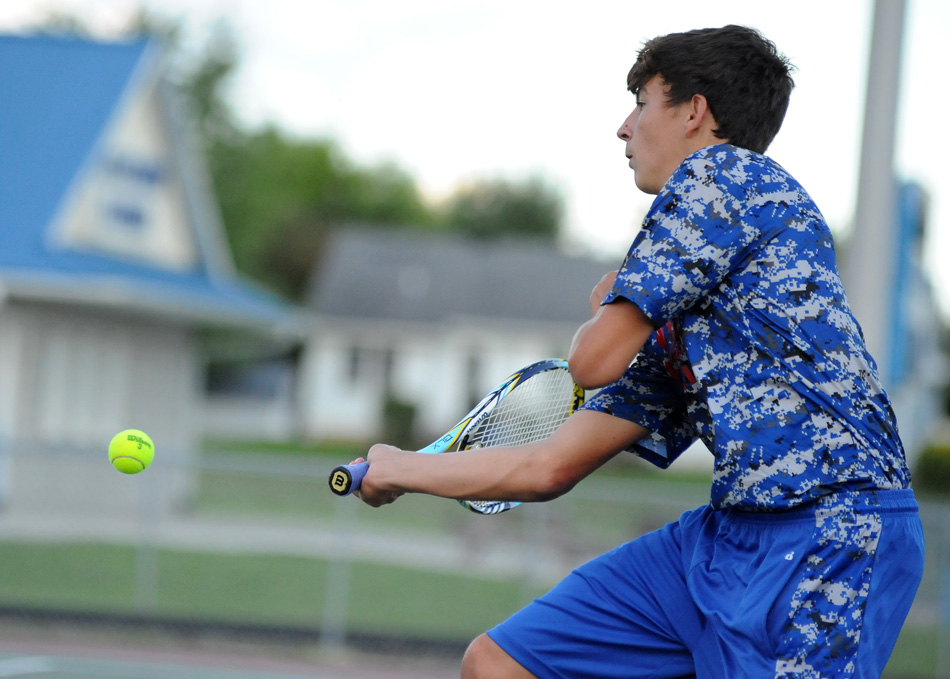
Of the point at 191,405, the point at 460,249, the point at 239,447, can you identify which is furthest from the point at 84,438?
the point at 460,249

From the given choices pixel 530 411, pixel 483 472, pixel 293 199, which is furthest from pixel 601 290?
pixel 293 199

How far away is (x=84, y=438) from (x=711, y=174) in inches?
724

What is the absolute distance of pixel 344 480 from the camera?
276 cm

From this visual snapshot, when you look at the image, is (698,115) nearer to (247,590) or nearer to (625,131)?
(625,131)

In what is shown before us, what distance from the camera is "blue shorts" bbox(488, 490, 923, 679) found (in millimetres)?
2641

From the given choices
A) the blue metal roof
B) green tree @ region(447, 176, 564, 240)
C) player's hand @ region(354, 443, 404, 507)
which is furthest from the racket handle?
green tree @ region(447, 176, 564, 240)

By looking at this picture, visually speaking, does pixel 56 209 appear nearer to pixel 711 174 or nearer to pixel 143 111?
pixel 143 111

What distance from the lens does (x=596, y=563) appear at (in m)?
3.18

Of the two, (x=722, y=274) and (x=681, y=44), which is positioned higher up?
(x=681, y=44)

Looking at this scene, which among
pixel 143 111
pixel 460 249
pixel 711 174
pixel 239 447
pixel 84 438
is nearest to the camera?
pixel 711 174

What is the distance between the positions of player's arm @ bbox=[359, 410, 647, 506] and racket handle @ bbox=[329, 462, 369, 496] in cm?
3

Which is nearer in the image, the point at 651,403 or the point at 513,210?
the point at 651,403

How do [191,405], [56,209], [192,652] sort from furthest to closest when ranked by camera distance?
[191,405] → [56,209] → [192,652]

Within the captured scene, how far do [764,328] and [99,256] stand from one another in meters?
17.8
